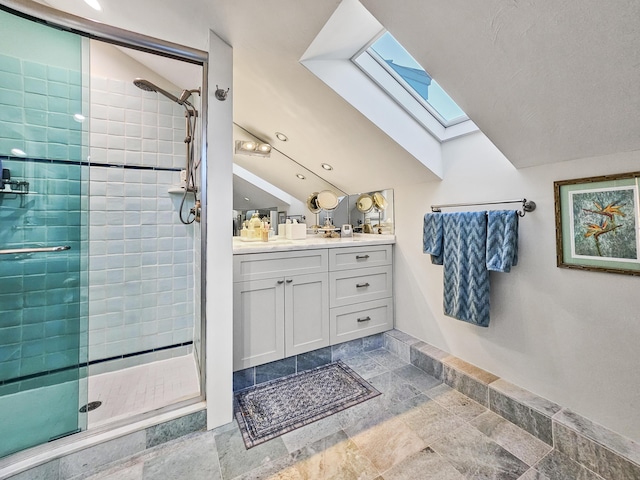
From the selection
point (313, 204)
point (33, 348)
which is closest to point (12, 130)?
point (33, 348)

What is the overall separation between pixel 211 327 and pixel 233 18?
5.28ft

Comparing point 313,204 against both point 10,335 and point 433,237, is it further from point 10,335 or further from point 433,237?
point 10,335

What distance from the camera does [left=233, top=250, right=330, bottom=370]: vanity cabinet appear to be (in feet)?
5.85

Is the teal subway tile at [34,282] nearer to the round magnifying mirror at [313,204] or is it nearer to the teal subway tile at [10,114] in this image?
the teal subway tile at [10,114]

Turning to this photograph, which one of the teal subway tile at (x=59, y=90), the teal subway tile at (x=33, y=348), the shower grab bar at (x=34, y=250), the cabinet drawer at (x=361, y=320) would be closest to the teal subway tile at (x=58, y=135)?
the teal subway tile at (x=59, y=90)

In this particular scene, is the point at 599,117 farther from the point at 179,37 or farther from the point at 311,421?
the point at 179,37

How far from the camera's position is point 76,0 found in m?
1.68

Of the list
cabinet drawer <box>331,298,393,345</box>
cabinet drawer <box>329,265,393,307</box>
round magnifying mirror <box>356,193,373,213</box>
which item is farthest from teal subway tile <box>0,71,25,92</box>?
round magnifying mirror <box>356,193,373,213</box>

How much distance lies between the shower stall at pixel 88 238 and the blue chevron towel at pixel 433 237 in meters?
1.54

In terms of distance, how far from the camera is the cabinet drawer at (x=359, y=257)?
7.01ft

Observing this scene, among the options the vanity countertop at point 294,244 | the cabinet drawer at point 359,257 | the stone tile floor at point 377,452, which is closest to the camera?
the stone tile floor at point 377,452

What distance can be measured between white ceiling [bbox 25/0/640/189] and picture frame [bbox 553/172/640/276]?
0.51ft

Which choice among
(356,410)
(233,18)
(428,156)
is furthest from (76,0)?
(356,410)

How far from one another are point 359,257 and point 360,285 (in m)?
0.23
